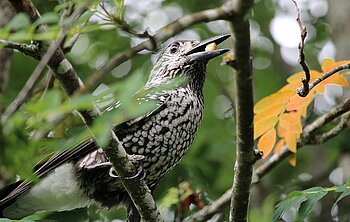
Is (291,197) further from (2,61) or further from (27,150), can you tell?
(2,61)

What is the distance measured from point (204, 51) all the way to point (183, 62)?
0.22m

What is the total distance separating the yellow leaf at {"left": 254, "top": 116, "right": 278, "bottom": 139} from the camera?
12.7ft

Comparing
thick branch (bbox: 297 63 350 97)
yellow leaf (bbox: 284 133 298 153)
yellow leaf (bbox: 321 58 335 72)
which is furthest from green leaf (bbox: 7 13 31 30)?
yellow leaf (bbox: 284 133 298 153)

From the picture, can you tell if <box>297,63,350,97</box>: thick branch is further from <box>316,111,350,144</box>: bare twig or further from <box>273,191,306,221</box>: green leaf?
<box>316,111,350,144</box>: bare twig

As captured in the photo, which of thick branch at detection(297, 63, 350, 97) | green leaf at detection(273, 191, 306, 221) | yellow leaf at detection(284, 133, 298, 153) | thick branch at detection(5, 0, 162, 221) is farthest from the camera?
yellow leaf at detection(284, 133, 298, 153)

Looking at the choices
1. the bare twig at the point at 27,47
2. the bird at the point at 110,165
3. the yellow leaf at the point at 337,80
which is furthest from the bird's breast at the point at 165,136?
the bare twig at the point at 27,47

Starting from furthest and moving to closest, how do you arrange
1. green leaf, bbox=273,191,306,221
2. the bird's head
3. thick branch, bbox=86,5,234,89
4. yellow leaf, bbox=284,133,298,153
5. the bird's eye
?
the bird's eye < the bird's head < yellow leaf, bbox=284,133,298,153 < green leaf, bbox=273,191,306,221 < thick branch, bbox=86,5,234,89

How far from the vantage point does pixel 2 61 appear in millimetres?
4918

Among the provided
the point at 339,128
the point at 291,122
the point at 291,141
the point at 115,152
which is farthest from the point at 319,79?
the point at 339,128

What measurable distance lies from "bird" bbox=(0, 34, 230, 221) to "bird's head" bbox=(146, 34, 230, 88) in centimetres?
2

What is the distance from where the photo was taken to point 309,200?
3.45 m

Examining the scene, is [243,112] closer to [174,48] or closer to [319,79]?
[319,79]

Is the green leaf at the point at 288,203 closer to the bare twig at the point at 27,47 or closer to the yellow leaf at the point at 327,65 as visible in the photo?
the yellow leaf at the point at 327,65

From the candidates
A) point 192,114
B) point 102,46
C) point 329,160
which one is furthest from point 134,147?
point 329,160
